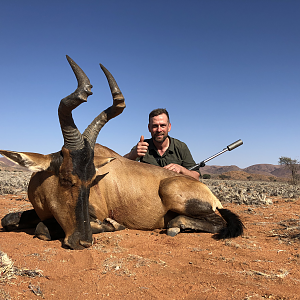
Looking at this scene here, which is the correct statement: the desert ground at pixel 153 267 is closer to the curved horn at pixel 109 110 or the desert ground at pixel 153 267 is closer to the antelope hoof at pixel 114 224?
the antelope hoof at pixel 114 224

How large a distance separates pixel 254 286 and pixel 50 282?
2.02 meters

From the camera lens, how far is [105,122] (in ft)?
15.7

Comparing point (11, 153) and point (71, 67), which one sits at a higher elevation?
point (71, 67)

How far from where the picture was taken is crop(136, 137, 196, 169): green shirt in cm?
A: 751

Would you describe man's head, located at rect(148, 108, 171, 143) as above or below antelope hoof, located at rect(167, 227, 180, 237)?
above

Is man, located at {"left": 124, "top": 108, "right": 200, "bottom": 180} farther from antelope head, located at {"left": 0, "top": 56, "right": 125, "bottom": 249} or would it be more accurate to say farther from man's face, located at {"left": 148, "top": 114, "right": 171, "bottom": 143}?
antelope head, located at {"left": 0, "top": 56, "right": 125, "bottom": 249}

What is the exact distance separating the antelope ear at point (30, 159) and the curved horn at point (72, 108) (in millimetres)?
426

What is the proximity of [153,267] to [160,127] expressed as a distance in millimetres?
4615

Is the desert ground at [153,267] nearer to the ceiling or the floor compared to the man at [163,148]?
nearer to the floor

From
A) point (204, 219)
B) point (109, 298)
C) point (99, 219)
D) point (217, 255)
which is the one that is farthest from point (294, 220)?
point (109, 298)

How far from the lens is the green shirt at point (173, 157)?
7.51m

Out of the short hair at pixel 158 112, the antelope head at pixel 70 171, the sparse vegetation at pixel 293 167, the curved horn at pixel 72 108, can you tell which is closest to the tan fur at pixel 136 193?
the antelope head at pixel 70 171

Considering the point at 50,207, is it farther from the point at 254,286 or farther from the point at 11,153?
the point at 254,286

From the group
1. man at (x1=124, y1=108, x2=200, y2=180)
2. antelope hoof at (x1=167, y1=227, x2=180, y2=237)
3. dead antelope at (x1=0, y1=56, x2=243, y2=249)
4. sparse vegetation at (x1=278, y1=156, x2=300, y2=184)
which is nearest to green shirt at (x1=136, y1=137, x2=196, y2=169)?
man at (x1=124, y1=108, x2=200, y2=180)
